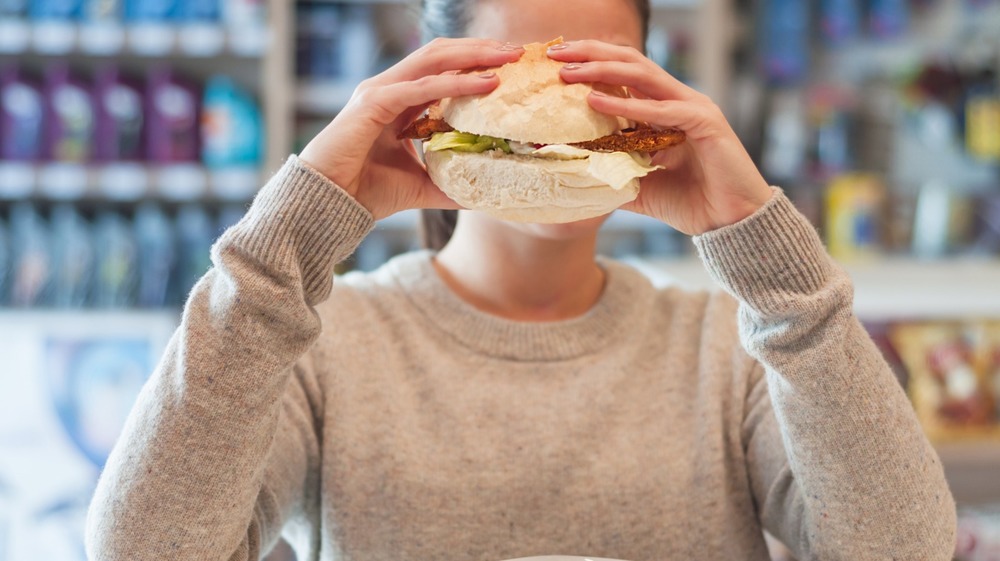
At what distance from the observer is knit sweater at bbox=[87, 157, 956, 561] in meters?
1.04

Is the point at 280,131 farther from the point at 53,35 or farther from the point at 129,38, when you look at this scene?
the point at 53,35

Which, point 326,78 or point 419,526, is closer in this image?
point 419,526

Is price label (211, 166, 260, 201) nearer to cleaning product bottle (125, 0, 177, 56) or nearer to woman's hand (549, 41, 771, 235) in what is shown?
→ cleaning product bottle (125, 0, 177, 56)

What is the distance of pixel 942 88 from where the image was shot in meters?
3.49

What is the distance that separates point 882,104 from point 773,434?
9.19ft

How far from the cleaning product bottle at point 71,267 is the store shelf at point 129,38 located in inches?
25.1

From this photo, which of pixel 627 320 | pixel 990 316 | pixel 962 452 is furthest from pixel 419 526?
pixel 990 316

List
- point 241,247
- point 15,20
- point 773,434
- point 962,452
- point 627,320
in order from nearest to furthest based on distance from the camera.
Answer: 1. point 241,247
2. point 773,434
3. point 627,320
4. point 962,452
5. point 15,20

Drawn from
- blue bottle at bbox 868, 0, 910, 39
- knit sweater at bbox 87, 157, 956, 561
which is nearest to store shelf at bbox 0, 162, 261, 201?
knit sweater at bbox 87, 157, 956, 561

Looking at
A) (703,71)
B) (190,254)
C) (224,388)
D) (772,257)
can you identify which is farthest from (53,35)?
(772,257)

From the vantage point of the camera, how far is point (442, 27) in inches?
54.7

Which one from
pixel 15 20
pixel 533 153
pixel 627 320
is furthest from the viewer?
pixel 15 20

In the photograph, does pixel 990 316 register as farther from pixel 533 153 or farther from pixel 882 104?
pixel 533 153

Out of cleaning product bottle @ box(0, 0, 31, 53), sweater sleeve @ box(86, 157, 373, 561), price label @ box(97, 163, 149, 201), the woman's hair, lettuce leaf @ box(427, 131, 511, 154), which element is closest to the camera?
sweater sleeve @ box(86, 157, 373, 561)
